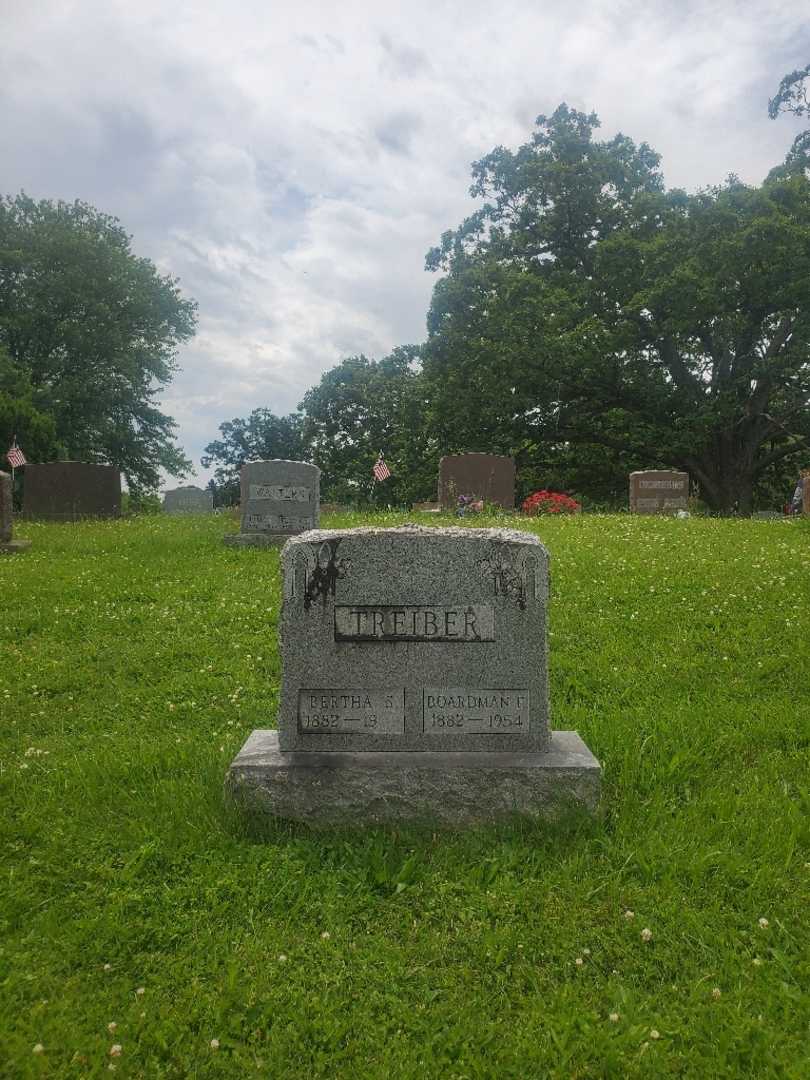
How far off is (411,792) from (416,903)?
2.17 feet

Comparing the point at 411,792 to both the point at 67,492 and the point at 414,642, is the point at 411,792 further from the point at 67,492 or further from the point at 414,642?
the point at 67,492

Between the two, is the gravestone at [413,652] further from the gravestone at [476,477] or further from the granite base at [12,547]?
the gravestone at [476,477]

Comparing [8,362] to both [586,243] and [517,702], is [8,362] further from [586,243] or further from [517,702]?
[517,702]

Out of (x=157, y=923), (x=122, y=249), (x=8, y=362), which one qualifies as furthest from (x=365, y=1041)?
(x=122, y=249)

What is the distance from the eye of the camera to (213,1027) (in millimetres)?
2996

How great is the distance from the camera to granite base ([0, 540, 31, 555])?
13.4m

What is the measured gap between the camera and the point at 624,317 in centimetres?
2766

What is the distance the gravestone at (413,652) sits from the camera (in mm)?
4375

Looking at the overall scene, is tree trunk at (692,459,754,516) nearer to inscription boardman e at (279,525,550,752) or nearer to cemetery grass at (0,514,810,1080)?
cemetery grass at (0,514,810,1080)

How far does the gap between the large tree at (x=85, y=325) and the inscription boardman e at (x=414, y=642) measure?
3184cm

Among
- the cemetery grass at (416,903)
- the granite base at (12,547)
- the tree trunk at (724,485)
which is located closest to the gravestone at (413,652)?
the cemetery grass at (416,903)

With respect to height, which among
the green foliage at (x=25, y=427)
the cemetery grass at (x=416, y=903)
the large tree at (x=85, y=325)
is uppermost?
the large tree at (x=85, y=325)

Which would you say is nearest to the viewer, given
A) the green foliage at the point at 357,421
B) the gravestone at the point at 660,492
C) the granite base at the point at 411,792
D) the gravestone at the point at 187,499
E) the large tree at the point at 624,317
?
the granite base at the point at 411,792

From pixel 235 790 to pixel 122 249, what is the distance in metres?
39.5
